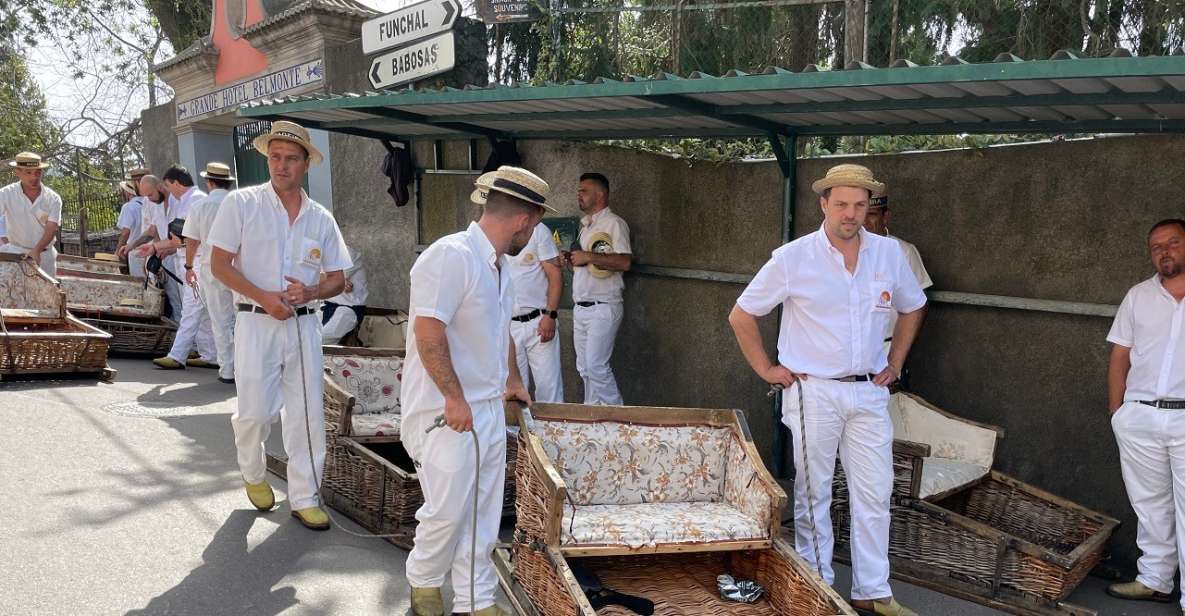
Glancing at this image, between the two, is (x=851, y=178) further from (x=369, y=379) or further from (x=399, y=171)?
(x=399, y=171)

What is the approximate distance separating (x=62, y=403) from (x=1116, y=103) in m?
7.85

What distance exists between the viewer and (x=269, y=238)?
4852 mm

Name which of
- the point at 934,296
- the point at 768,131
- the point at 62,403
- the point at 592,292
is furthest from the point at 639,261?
the point at 62,403

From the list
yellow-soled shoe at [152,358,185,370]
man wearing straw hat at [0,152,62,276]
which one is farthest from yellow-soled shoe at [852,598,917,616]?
man wearing straw hat at [0,152,62,276]

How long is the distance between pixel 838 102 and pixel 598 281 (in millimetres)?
2701

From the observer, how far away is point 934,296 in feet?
18.5

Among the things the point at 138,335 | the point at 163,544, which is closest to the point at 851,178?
A: the point at 163,544

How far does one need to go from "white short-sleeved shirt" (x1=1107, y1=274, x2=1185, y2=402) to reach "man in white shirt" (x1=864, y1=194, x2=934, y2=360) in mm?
1157

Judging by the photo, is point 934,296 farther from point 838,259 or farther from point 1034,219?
point 838,259

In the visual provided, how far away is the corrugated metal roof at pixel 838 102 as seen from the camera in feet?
12.1

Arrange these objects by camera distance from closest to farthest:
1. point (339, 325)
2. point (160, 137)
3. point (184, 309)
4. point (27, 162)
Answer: point (339, 325)
point (184, 309)
point (27, 162)
point (160, 137)

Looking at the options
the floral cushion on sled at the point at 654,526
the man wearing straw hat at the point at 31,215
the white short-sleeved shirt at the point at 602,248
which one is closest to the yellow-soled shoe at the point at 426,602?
the floral cushion on sled at the point at 654,526

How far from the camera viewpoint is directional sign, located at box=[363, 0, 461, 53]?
26.4 feet

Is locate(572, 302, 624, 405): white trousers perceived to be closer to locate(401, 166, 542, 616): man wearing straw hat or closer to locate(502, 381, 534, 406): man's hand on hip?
locate(502, 381, 534, 406): man's hand on hip
